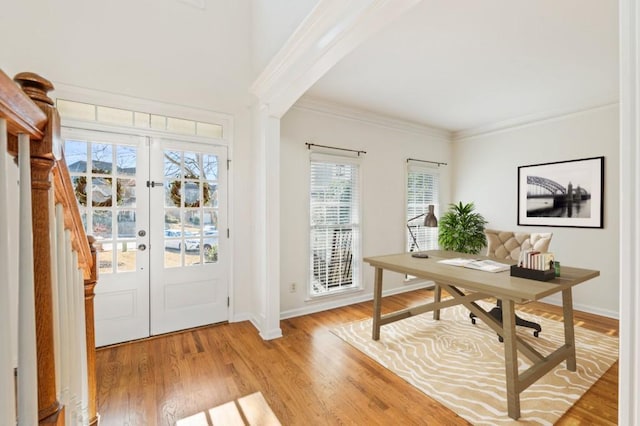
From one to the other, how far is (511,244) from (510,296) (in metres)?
2.03

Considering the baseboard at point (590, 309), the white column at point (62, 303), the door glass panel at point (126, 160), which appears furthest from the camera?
the baseboard at point (590, 309)

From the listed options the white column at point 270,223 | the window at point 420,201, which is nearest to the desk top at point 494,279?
the white column at point 270,223

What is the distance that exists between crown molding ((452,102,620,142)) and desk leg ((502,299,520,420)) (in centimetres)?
336

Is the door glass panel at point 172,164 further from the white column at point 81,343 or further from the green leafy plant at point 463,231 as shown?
the green leafy plant at point 463,231

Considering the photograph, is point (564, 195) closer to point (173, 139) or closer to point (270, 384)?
point (270, 384)

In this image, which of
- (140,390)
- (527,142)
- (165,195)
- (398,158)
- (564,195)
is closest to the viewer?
(140,390)

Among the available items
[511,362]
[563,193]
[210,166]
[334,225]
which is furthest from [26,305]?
[563,193]

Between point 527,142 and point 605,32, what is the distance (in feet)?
7.13

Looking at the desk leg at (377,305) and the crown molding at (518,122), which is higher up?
the crown molding at (518,122)

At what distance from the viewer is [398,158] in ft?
15.0

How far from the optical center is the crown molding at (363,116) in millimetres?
3723

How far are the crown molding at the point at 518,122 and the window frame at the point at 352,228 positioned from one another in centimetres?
226

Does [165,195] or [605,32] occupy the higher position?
[605,32]

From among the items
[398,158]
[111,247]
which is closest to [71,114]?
[111,247]
